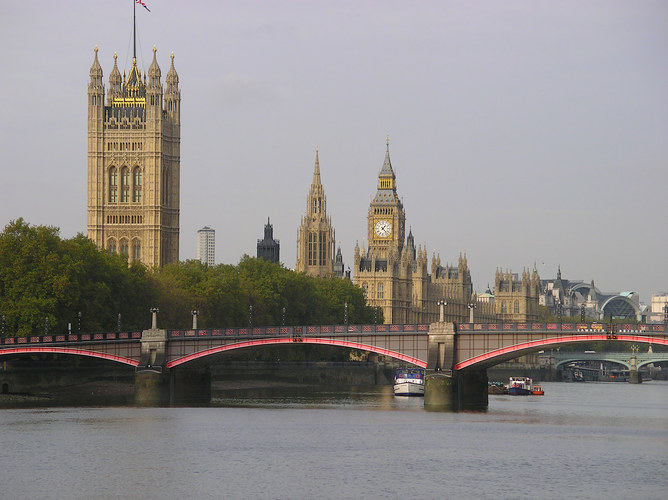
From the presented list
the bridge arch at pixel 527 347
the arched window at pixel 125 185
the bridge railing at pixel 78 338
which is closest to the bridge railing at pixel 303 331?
the bridge railing at pixel 78 338

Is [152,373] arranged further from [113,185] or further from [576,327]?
[113,185]

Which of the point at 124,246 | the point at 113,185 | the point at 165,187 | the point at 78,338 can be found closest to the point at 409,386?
the point at 78,338

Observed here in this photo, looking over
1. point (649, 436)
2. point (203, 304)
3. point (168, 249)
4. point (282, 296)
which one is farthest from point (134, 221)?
point (649, 436)

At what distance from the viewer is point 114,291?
126 metres

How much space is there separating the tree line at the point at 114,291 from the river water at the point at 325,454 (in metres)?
19.2

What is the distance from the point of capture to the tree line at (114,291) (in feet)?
379

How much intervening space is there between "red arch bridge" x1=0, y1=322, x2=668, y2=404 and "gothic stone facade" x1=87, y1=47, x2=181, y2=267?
75354 mm

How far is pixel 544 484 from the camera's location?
61.7 metres

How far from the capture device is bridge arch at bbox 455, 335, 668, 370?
9394cm

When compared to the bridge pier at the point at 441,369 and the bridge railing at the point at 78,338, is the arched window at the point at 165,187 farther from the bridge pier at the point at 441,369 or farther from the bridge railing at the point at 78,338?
the bridge pier at the point at 441,369

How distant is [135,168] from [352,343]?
91614mm

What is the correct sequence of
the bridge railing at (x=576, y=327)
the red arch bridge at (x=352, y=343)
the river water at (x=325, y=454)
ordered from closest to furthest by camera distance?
the river water at (x=325, y=454) < the bridge railing at (x=576, y=327) < the red arch bridge at (x=352, y=343)

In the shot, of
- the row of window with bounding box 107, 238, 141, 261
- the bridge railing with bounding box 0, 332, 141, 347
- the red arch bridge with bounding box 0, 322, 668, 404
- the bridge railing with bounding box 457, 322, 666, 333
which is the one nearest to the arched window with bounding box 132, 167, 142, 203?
the row of window with bounding box 107, 238, 141, 261

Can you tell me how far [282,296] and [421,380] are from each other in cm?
2946
